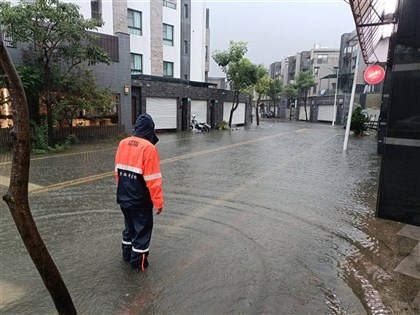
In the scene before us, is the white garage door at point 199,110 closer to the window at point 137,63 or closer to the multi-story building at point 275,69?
the window at point 137,63

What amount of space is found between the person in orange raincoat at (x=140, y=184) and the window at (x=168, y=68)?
24.1 meters

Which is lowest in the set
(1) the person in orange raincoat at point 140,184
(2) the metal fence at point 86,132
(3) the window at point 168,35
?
(2) the metal fence at point 86,132

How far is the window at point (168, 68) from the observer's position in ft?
87.2

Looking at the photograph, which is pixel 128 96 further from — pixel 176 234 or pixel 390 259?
pixel 390 259

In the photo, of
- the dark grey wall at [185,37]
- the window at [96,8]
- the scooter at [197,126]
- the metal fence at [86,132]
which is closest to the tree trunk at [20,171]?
the metal fence at [86,132]

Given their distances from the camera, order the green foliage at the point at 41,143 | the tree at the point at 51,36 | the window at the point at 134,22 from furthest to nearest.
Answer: the window at the point at 134,22 < the green foliage at the point at 41,143 < the tree at the point at 51,36

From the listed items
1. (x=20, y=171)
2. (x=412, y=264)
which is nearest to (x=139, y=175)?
(x=20, y=171)

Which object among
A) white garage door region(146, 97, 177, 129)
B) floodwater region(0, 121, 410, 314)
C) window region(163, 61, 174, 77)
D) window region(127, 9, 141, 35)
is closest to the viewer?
floodwater region(0, 121, 410, 314)

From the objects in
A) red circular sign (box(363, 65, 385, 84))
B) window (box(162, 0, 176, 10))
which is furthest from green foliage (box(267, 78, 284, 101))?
red circular sign (box(363, 65, 385, 84))

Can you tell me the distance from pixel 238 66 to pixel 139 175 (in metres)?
21.9

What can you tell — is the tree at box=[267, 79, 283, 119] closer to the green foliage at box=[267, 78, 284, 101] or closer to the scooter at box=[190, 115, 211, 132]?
the green foliage at box=[267, 78, 284, 101]

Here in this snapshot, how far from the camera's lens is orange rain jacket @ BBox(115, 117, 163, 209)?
3.30 metres

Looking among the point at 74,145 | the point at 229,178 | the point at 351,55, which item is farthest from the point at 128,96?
the point at 351,55

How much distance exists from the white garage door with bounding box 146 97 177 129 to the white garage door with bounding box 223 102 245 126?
6955mm
